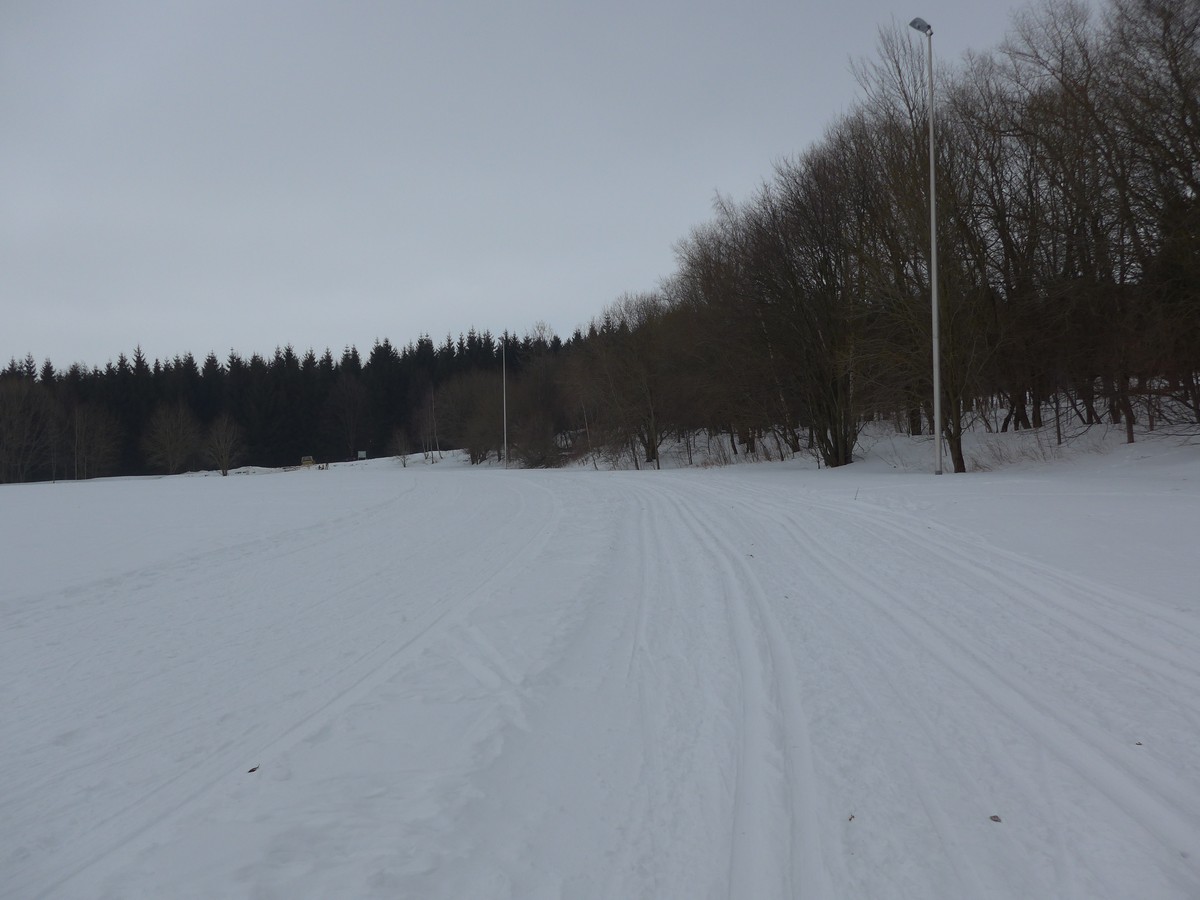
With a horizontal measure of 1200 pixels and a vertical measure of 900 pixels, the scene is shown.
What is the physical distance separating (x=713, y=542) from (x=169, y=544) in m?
9.29

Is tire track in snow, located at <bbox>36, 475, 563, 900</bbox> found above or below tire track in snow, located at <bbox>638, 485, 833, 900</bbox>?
above

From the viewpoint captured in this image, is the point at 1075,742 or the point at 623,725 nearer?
the point at 1075,742

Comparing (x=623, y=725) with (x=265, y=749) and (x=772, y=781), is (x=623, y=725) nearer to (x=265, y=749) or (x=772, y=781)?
(x=772, y=781)

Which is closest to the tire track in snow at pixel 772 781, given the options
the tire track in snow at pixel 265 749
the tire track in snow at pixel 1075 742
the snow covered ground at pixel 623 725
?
the snow covered ground at pixel 623 725

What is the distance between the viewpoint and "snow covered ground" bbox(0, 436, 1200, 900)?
9.01 feet

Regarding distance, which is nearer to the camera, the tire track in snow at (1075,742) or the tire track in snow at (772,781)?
the tire track in snow at (772,781)

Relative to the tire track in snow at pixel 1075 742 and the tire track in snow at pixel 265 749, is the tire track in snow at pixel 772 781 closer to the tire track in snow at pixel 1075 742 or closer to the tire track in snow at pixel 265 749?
the tire track in snow at pixel 1075 742

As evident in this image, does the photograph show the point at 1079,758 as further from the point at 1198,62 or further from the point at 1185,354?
the point at 1198,62

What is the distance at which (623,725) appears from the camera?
13.1 feet

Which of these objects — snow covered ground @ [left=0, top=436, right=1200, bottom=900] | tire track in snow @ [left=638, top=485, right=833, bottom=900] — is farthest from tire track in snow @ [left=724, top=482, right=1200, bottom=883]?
tire track in snow @ [left=638, top=485, right=833, bottom=900]

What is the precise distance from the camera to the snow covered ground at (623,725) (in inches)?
108

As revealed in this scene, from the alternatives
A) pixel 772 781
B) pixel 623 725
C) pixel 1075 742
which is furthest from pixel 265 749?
pixel 1075 742

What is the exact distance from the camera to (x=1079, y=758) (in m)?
3.42

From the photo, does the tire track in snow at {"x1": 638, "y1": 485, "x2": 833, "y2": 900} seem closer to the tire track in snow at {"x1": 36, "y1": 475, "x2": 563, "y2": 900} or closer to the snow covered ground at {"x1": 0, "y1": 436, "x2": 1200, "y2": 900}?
the snow covered ground at {"x1": 0, "y1": 436, "x2": 1200, "y2": 900}
